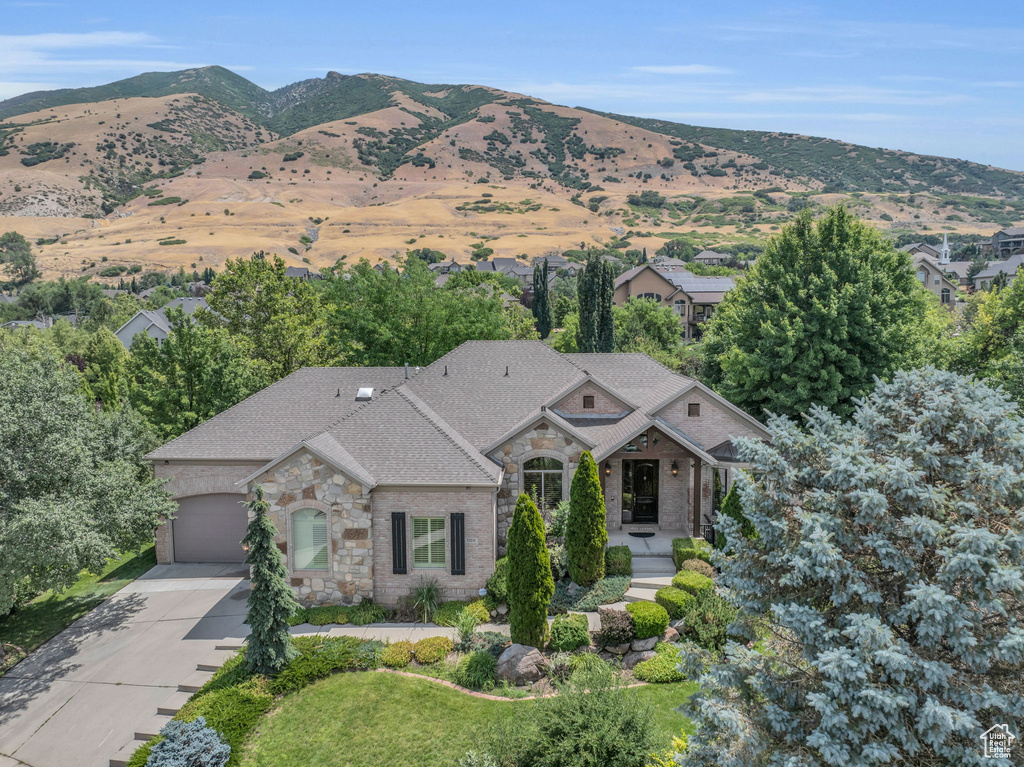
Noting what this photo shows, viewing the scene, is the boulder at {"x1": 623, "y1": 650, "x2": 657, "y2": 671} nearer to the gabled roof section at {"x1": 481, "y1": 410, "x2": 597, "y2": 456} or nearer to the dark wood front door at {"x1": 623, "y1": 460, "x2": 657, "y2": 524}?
the gabled roof section at {"x1": 481, "y1": 410, "x2": 597, "y2": 456}

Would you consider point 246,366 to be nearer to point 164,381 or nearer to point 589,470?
point 164,381

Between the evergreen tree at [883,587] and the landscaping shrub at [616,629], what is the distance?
7.63 meters

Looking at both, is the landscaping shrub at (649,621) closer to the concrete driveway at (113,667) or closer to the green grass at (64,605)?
the concrete driveway at (113,667)

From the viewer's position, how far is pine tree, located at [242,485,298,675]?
14.5 m

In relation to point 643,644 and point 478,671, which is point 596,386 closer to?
point 643,644

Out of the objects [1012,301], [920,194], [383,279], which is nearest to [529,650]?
[383,279]

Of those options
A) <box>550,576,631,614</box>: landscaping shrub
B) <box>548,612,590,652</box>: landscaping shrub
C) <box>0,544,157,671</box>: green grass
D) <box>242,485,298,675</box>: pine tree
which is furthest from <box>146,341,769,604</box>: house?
<box>242,485,298,675</box>: pine tree

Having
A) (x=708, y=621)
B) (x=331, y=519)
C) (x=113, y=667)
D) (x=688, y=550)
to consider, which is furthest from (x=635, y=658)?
(x=113, y=667)

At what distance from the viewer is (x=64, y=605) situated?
64.1ft

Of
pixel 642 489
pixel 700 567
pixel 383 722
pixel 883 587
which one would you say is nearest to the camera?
pixel 883 587

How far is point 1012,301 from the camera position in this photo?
30422 millimetres

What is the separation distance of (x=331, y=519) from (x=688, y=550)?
1127cm

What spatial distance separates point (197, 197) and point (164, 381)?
19047 cm

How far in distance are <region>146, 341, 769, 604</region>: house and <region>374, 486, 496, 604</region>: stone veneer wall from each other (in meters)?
0.04
